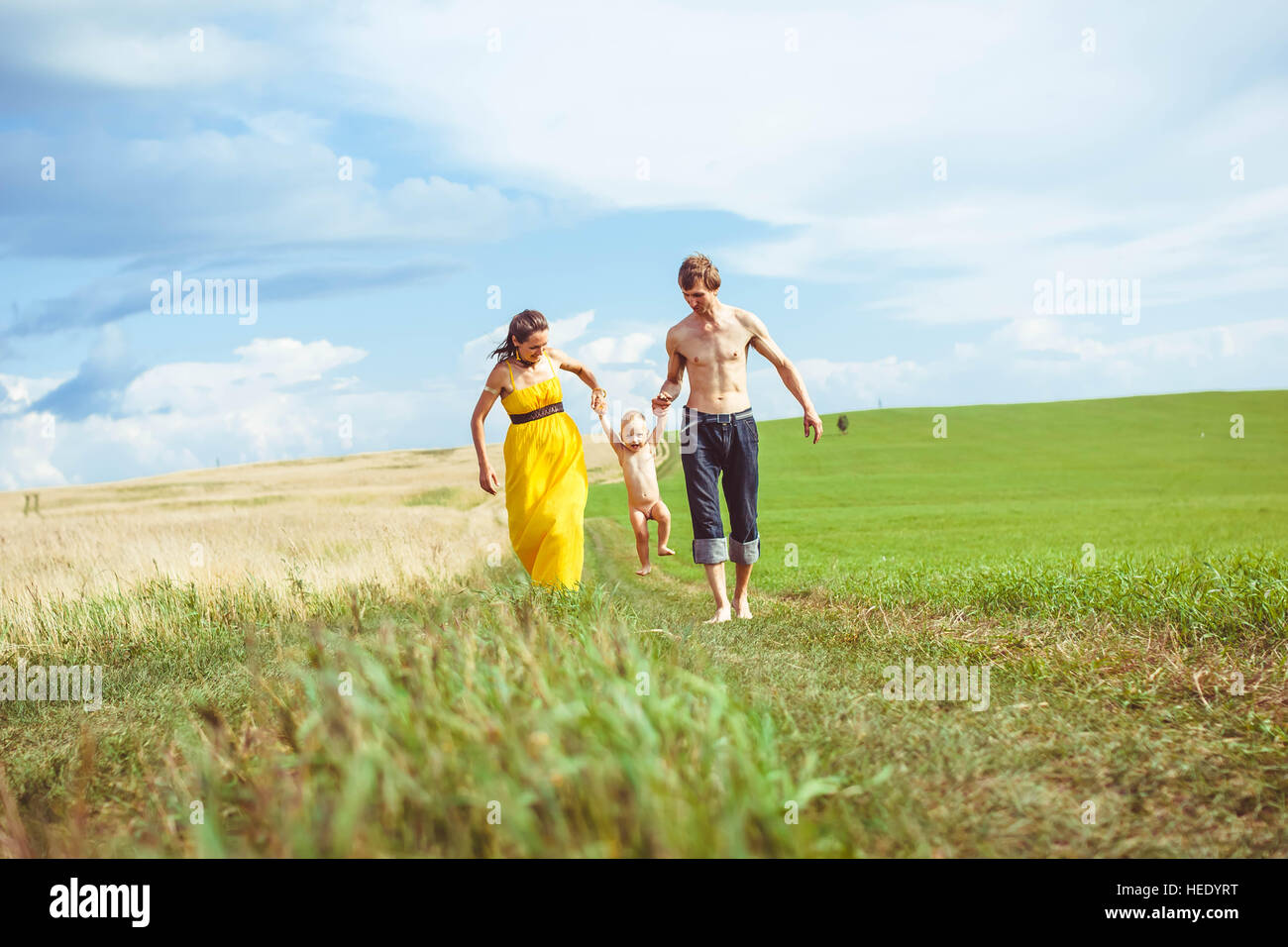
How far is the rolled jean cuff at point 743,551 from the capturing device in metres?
8.20

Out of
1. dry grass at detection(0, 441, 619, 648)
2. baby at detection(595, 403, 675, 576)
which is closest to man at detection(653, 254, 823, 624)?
baby at detection(595, 403, 675, 576)

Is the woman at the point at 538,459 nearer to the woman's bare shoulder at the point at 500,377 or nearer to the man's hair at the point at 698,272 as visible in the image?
the woman's bare shoulder at the point at 500,377

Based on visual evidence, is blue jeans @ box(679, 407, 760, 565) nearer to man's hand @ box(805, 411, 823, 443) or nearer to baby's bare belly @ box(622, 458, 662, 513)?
man's hand @ box(805, 411, 823, 443)

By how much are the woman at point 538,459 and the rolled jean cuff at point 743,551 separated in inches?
56.7

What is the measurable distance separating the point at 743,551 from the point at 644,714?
4.82 metres

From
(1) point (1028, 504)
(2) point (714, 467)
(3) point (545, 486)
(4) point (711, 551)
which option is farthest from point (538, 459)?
(1) point (1028, 504)

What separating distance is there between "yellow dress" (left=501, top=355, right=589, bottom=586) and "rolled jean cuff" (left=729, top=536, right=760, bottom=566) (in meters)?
1.43

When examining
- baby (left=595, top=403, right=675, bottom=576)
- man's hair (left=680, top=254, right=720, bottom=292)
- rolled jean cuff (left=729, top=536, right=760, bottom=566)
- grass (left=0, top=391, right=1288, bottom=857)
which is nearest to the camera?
grass (left=0, top=391, right=1288, bottom=857)

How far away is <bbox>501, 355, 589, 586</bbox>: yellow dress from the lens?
796 centimetres

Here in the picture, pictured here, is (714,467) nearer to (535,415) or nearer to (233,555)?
(535,415)

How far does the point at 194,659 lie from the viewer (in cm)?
791

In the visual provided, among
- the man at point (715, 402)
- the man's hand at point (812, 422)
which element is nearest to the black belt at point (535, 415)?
the man at point (715, 402)

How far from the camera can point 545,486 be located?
809 centimetres

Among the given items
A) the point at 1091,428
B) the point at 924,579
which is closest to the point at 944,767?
the point at 924,579
